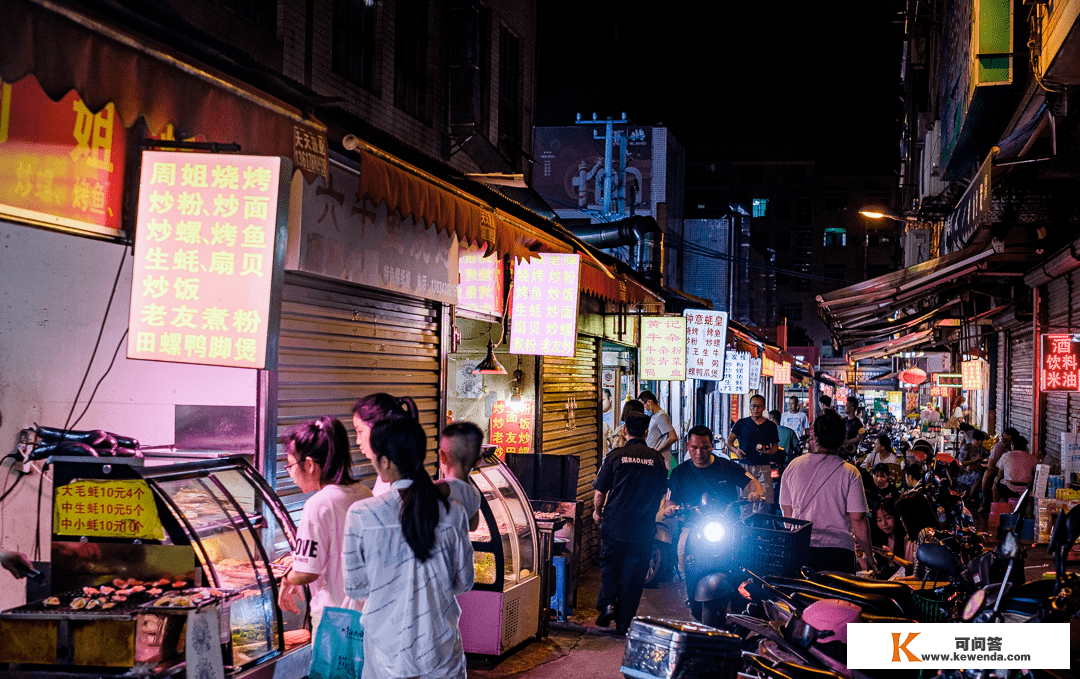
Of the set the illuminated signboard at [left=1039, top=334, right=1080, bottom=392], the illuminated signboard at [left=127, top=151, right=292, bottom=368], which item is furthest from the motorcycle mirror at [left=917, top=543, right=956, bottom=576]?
the illuminated signboard at [left=1039, top=334, right=1080, bottom=392]

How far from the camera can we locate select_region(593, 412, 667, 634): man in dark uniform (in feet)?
31.2

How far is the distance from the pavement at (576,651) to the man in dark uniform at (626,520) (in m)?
0.38

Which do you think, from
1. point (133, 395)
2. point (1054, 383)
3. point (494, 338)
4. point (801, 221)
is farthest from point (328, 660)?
point (801, 221)

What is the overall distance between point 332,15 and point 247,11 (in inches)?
61.8

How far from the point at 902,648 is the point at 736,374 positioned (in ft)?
66.0

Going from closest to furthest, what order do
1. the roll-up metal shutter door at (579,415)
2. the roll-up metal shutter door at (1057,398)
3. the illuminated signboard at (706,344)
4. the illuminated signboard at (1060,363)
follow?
the roll-up metal shutter door at (579,415) → the illuminated signboard at (1060,363) → the roll-up metal shutter door at (1057,398) → the illuminated signboard at (706,344)

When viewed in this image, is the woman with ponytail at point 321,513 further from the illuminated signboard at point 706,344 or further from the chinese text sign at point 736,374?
the chinese text sign at point 736,374

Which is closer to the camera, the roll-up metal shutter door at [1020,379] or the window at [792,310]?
the roll-up metal shutter door at [1020,379]

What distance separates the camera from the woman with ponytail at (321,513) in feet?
15.5

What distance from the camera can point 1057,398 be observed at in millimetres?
16531

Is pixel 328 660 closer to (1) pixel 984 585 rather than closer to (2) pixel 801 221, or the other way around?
(1) pixel 984 585

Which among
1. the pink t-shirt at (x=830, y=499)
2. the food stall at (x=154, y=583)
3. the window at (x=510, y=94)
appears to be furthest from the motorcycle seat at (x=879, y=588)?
the window at (x=510, y=94)

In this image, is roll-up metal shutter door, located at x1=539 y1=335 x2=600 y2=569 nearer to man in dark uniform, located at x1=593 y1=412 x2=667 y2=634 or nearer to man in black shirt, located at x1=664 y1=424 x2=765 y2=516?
man in dark uniform, located at x1=593 y1=412 x2=667 y2=634

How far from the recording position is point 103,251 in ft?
19.6
